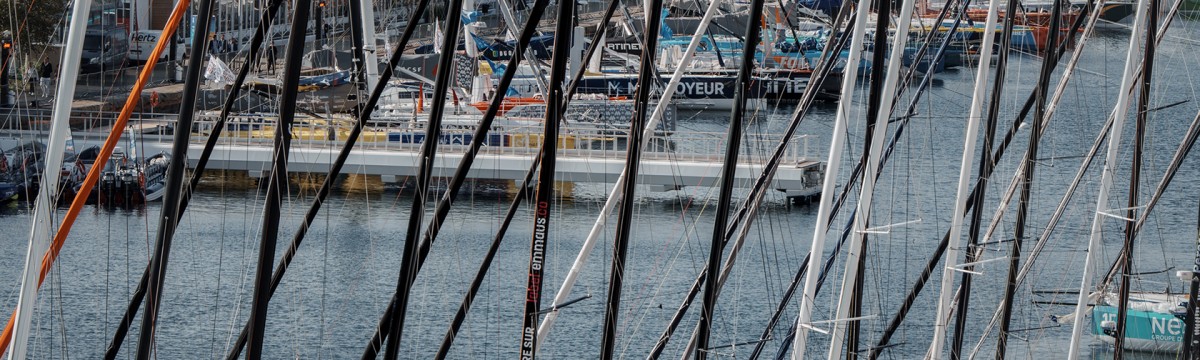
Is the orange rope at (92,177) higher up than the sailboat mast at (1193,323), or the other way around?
the orange rope at (92,177)

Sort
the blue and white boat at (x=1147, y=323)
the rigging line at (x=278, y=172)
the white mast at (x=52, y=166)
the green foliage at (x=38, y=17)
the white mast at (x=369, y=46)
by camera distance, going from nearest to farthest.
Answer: the white mast at (x=52, y=166) < the rigging line at (x=278, y=172) < the blue and white boat at (x=1147, y=323) < the white mast at (x=369, y=46) < the green foliage at (x=38, y=17)

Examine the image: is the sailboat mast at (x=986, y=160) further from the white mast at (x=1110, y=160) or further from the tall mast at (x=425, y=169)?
the tall mast at (x=425, y=169)

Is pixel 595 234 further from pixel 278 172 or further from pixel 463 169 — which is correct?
pixel 278 172

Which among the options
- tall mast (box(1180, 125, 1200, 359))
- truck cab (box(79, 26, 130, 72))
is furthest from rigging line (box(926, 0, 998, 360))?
truck cab (box(79, 26, 130, 72))

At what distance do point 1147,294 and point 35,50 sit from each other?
42.4 metres

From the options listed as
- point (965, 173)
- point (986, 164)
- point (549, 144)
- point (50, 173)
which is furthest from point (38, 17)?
point (50, 173)

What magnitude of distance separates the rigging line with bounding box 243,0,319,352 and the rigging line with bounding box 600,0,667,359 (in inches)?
124

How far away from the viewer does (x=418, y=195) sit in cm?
1544

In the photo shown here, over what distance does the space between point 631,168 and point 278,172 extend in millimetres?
3454

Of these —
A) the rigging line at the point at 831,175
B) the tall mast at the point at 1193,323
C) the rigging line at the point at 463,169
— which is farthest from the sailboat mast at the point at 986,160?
the rigging line at the point at 463,169

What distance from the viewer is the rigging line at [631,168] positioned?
15539 millimetres

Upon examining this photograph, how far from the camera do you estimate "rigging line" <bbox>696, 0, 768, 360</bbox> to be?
1574 cm

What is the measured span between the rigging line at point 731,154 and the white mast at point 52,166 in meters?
5.06

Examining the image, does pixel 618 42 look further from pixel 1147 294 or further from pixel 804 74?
pixel 1147 294
